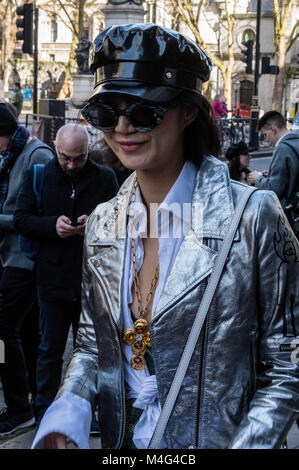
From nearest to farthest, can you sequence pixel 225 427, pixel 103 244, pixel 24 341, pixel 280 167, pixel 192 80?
pixel 225 427
pixel 192 80
pixel 103 244
pixel 24 341
pixel 280 167

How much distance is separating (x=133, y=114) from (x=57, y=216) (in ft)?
10.3

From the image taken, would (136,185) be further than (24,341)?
No

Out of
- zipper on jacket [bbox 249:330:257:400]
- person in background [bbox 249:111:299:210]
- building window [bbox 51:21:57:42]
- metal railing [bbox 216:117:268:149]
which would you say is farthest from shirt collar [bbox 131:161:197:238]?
building window [bbox 51:21:57:42]

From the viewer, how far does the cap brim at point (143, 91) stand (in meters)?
1.88

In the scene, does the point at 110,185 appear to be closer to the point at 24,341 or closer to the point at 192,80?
the point at 24,341

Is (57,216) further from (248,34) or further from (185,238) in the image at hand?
(248,34)

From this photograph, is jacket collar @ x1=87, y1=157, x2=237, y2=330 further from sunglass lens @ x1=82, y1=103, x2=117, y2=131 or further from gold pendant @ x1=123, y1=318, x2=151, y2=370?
sunglass lens @ x1=82, y1=103, x2=117, y2=131

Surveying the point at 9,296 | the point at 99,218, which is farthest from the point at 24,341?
the point at 99,218

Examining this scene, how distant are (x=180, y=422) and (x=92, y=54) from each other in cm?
94

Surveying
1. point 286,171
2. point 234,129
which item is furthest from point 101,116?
point 234,129

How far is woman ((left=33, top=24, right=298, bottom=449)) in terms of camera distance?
71.4 inches

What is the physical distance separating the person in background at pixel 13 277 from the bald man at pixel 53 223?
0.22 m

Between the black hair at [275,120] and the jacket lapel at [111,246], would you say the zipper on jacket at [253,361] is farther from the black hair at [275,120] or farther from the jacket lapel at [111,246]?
the black hair at [275,120]

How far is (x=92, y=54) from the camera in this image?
204cm
